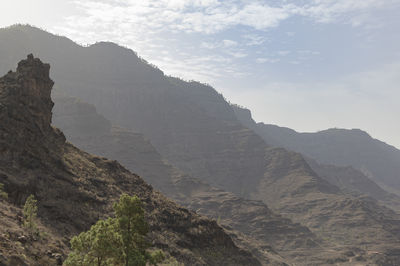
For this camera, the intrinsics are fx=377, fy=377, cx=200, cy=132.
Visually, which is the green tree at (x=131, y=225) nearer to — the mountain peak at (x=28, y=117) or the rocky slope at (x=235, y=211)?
the mountain peak at (x=28, y=117)

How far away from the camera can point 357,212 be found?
183500 millimetres

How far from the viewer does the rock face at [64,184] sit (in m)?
40.5

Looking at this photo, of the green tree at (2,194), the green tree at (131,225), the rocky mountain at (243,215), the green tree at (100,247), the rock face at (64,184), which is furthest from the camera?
the rocky mountain at (243,215)

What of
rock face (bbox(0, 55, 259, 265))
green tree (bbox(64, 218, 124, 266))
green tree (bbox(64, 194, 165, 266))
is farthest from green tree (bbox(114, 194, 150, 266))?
rock face (bbox(0, 55, 259, 265))

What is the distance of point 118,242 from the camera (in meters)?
18.2

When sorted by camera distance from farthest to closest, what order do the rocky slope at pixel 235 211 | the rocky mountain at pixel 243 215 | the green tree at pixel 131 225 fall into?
the rocky slope at pixel 235 211
the rocky mountain at pixel 243 215
the green tree at pixel 131 225

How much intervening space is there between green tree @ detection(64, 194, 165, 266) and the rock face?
44.1 ft

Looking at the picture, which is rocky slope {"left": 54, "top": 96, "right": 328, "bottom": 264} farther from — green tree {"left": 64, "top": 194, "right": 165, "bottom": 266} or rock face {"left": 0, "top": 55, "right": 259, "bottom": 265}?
green tree {"left": 64, "top": 194, "right": 165, "bottom": 266}

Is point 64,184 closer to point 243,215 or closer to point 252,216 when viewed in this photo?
point 243,215

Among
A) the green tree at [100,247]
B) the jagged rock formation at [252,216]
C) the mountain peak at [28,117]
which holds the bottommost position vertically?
the jagged rock formation at [252,216]

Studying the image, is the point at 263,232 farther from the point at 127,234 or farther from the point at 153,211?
the point at 127,234

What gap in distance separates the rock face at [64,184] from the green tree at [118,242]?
1343 centimetres

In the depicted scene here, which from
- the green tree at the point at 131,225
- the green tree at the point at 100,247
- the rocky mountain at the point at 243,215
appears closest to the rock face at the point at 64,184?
Answer: the green tree at the point at 100,247

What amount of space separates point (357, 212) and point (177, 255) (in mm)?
157767
